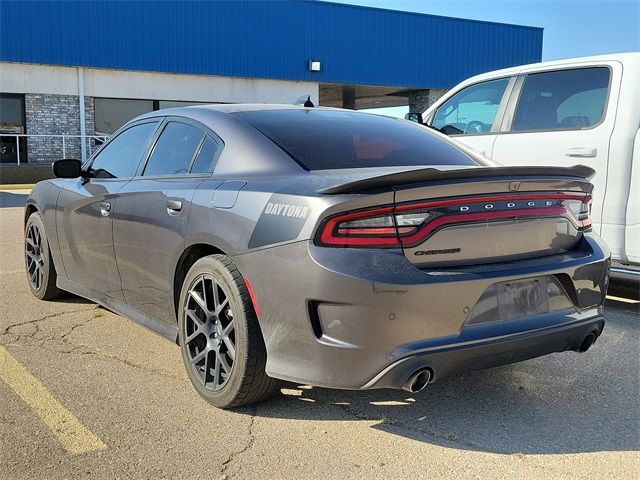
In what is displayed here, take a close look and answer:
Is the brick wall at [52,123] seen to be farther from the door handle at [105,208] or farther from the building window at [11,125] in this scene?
the door handle at [105,208]

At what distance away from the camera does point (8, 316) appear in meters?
4.80

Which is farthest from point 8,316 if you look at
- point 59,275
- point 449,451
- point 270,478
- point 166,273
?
point 449,451

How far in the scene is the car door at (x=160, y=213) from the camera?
342 centimetres

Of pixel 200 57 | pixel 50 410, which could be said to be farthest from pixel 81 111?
pixel 50 410

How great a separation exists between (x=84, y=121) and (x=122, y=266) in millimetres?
19852

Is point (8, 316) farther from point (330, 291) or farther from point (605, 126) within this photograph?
point (605, 126)

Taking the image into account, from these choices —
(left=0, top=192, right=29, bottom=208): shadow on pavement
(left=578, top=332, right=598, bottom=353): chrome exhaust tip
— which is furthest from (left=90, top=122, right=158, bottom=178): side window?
(left=0, top=192, right=29, bottom=208): shadow on pavement

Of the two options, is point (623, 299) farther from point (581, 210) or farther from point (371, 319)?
point (371, 319)

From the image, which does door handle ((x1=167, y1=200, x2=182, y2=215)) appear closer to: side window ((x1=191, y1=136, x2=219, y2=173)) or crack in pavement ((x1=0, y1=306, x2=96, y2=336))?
side window ((x1=191, y1=136, x2=219, y2=173))

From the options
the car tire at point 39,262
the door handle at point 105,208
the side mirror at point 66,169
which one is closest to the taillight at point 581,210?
the door handle at point 105,208

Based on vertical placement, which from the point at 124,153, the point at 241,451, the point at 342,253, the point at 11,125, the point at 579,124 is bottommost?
the point at 241,451

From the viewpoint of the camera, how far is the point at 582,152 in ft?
17.0

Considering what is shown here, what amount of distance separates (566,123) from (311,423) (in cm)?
382

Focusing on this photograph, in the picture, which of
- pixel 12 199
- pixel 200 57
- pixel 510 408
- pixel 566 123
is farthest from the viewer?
pixel 200 57
